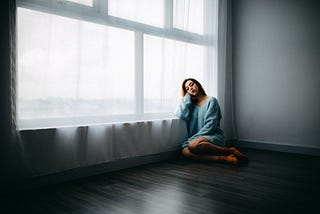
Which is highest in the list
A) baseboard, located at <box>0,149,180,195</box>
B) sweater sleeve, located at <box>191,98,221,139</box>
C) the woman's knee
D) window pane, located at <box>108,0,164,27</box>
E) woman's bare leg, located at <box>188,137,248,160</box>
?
window pane, located at <box>108,0,164,27</box>

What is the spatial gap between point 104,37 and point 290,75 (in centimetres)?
230

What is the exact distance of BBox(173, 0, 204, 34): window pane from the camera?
9.78 feet

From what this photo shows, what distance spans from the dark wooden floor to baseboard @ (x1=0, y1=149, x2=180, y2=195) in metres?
0.07

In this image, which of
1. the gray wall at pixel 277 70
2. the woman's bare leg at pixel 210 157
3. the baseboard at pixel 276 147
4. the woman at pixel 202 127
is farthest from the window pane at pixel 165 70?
the baseboard at pixel 276 147

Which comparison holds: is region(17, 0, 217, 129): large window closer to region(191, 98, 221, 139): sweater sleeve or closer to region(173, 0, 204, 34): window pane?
region(173, 0, 204, 34): window pane

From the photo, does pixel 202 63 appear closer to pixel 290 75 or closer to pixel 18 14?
pixel 290 75

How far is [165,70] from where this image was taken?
288cm

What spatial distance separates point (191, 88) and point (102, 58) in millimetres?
1099

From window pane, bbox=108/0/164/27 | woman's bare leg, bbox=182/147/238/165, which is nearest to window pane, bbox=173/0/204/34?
window pane, bbox=108/0/164/27

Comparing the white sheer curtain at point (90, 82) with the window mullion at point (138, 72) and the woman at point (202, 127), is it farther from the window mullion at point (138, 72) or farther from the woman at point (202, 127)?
the woman at point (202, 127)

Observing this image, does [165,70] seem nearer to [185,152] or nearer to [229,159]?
[185,152]

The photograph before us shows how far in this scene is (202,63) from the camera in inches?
133

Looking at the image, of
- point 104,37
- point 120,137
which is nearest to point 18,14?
point 104,37

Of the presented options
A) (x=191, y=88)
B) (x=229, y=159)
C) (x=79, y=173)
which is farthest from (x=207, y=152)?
(x=79, y=173)
